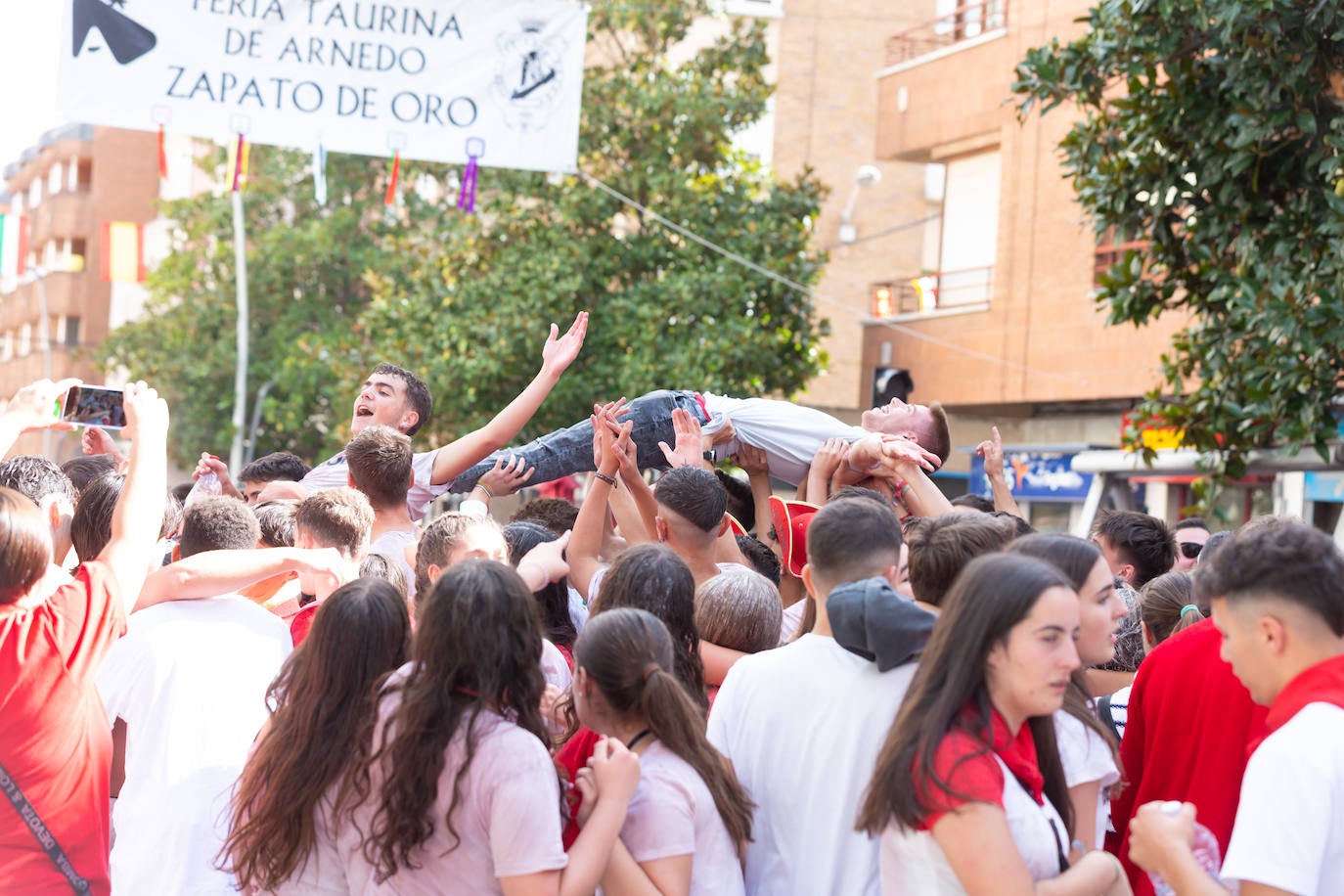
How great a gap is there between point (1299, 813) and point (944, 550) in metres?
1.05

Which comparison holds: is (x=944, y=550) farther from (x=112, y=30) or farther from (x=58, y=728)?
(x=112, y=30)

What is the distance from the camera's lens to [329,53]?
8961 mm

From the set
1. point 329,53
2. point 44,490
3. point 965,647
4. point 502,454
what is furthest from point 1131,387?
point 965,647

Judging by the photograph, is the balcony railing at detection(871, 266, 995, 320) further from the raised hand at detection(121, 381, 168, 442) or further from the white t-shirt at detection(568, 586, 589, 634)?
the raised hand at detection(121, 381, 168, 442)

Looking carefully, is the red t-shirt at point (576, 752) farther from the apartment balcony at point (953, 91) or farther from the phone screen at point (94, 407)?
the apartment balcony at point (953, 91)

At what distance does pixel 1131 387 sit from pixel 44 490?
45.5ft

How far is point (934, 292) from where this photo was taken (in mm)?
20547

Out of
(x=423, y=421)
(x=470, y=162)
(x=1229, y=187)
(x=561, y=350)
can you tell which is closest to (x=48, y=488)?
(x=423, y=421)

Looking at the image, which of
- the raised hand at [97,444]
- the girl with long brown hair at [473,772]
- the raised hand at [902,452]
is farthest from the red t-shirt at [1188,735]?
the raised hand at [97,444]

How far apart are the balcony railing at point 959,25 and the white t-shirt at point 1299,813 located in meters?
17.4

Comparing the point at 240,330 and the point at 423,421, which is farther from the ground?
the point at 240,330

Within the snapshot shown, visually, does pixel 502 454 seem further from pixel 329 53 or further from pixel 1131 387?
pixel 1131 387

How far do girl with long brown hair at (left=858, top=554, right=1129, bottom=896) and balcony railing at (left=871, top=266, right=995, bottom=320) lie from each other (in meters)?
16.8

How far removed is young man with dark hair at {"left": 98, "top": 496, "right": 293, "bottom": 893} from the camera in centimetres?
378
